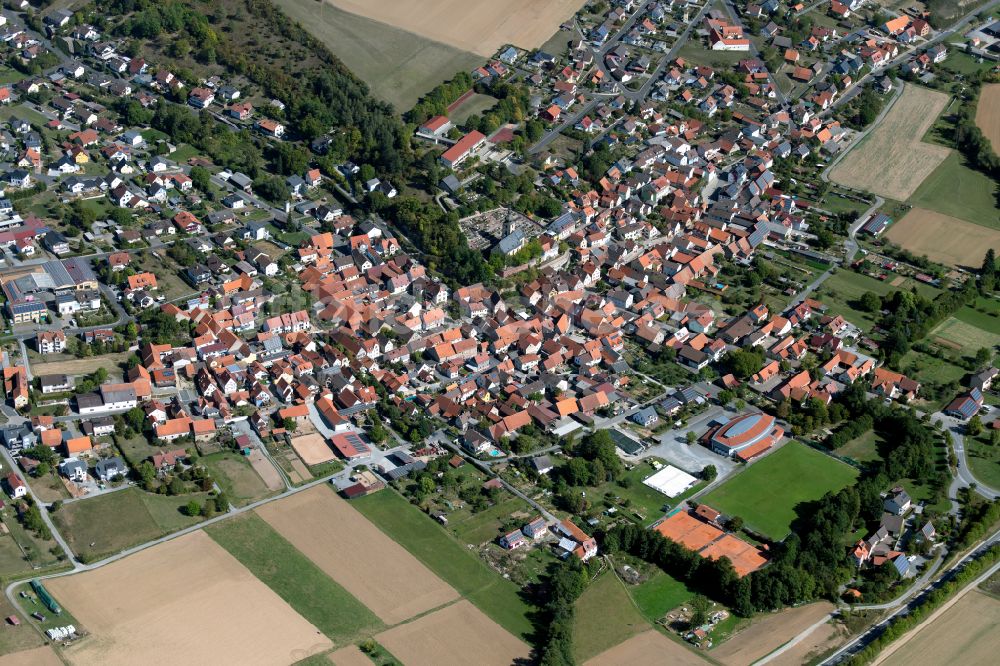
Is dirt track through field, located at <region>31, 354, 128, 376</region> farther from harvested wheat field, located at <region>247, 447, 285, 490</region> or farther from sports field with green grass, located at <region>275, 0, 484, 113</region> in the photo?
sports field with green grass, located at <region>275, 0, 484, 113</region>

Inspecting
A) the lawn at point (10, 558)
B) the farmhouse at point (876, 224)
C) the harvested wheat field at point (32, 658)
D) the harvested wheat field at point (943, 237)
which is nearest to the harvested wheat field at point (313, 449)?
the lawn at point (10, 558)

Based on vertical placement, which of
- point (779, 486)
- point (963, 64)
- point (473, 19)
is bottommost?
point (779, 486)

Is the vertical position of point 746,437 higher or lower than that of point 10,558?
higher

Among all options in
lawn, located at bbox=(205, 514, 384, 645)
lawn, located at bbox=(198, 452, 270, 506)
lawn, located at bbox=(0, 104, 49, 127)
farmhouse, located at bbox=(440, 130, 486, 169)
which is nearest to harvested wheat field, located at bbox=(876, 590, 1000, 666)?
lawn, located at bbox=(205, 514, 384, 645)

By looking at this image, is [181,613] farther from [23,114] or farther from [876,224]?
[876,224]

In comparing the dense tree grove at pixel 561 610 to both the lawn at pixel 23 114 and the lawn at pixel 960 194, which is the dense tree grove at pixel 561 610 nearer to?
the lawn at pixel 960 194

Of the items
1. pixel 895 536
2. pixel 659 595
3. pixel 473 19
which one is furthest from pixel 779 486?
pixel 473 19
